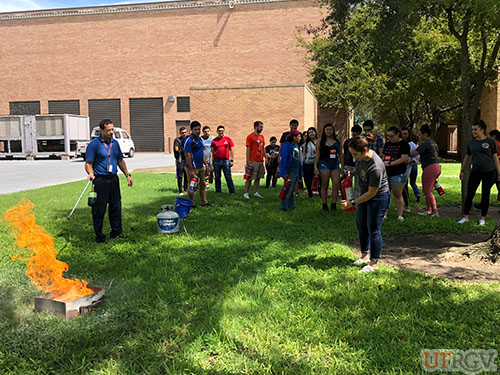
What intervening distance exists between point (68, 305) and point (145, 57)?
131 feet

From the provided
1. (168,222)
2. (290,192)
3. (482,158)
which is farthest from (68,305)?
(482,158)

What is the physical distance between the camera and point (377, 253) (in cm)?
511

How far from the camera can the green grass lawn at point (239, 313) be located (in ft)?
10.6

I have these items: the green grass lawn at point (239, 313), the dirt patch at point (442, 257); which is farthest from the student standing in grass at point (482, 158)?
the green grass lawn at point (239, 313)

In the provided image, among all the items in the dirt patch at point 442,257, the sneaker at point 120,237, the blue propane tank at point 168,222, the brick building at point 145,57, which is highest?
the brick building at point 145,57

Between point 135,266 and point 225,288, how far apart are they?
1.42m

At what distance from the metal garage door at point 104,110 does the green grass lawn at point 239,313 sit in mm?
37318

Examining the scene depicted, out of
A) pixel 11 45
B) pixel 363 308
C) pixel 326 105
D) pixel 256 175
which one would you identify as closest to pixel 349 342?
pixel 363 308

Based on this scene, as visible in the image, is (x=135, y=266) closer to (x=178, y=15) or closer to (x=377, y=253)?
(x=377, y=253)

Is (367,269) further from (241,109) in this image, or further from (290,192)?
(241,109)

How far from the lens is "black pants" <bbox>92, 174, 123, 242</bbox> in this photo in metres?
6.48

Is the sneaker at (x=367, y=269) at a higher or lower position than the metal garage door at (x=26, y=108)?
lower

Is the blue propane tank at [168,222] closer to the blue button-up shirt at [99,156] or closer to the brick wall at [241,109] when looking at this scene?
the blue button-up shirt at [99,156]

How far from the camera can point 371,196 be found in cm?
497
